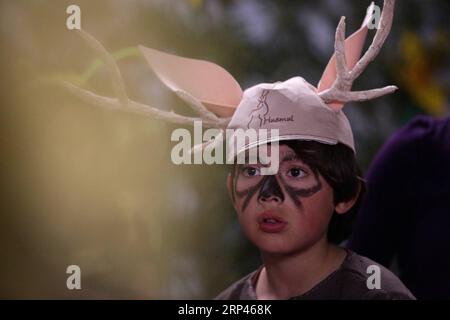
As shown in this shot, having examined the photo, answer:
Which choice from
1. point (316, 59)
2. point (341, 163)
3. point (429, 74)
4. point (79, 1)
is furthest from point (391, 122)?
point (79, 1)

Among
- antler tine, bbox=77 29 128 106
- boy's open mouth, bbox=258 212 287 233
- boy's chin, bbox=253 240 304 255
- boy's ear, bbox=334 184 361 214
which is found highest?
antler tine, bbox=77 29 128 106

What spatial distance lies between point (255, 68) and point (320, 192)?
429 mm

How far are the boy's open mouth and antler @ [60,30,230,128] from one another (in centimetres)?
15

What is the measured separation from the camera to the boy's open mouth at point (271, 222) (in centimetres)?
101

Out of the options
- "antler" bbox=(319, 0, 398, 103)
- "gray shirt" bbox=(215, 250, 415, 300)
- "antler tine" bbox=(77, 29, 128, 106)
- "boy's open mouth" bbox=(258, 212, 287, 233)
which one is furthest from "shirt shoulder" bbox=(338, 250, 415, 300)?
"antler tine" bbox=(77, 29, 128, 106)

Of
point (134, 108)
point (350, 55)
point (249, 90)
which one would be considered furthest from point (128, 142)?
point (350, 55)

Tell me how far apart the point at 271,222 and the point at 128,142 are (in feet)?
1.55

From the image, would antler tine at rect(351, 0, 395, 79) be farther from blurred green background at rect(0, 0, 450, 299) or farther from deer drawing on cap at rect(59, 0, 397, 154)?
blurred green background at rect(0, 0, 450, 299)

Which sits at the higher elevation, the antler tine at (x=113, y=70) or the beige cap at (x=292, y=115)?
the antler tine at (x=113, y=70)

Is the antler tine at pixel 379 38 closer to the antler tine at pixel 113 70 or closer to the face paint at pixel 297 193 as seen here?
the face paint at pixel 297 193

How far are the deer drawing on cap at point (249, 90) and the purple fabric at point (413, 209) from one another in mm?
165

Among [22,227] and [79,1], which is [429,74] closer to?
[79,1]

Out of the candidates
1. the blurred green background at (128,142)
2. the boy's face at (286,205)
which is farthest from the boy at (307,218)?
the blurred green background at (128,142)

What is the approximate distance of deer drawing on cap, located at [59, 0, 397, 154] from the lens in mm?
1024
